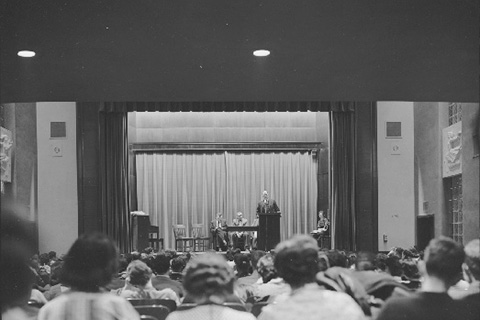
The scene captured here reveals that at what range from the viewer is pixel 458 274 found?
2.81 meters

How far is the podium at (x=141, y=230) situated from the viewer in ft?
55.1

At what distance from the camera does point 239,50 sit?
6.64 meters

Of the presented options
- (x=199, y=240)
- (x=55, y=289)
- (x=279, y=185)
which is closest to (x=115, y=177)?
(x=199, y=240)

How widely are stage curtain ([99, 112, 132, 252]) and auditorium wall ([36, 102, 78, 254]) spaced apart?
71 cm

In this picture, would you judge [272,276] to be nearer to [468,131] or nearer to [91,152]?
[468,131]

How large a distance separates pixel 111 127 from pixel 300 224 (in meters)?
6.88

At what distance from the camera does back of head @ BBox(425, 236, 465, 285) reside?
2.78 metres

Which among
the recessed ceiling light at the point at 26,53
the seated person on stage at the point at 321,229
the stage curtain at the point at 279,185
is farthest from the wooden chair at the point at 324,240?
the recessed ceiling light at the point at 26,53

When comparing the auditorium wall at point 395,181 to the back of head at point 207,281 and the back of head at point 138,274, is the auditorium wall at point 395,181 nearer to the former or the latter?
the back of head at point 138,274

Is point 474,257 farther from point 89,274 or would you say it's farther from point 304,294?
point 89,274

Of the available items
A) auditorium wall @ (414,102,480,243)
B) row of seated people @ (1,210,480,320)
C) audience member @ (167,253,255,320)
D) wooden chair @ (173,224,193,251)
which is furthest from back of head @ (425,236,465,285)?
wooden chair @ (173,224,193,251)

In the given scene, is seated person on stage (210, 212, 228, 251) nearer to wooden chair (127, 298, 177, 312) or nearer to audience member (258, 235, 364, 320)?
wooden chair (127, 298, 177, 312)

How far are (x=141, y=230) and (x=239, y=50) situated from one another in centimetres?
1102

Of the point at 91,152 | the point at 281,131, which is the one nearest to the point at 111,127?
the point at 91,152
